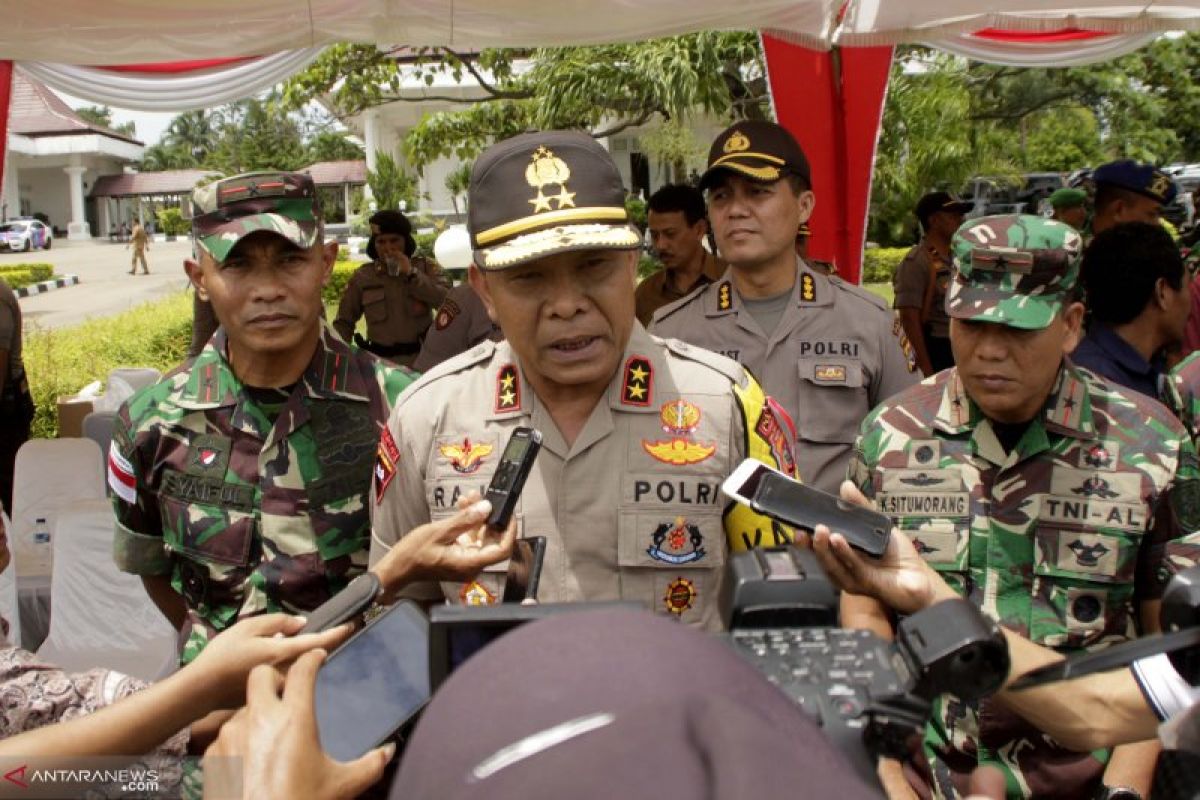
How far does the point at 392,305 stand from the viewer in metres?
6.88

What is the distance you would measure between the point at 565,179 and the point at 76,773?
1182 millimetres

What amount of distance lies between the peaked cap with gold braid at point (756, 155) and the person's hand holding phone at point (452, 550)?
2.08 m

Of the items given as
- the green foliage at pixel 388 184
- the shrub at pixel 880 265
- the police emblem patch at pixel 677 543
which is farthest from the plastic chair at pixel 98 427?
the green foliage at pixel 388 184

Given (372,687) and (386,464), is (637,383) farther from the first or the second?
(372,687)

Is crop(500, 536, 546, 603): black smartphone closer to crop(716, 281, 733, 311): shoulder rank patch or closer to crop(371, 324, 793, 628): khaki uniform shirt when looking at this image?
crop(371, 324, 793, 628): khaki uniform shirt

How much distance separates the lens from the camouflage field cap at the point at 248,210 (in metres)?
2.27

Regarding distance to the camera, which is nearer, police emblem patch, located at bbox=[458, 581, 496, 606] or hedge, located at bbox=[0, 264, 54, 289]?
police emblem patch, located at bbox=[458, 581, 496, 606]

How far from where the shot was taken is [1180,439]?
2014mm

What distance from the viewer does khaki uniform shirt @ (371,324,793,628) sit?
1771 mm

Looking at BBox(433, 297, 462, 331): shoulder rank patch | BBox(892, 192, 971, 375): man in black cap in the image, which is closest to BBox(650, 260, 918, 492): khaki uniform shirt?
BBox(433, 297, 462, 331): shoulder rank patch

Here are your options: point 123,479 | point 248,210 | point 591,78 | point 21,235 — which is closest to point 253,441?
point 123,479

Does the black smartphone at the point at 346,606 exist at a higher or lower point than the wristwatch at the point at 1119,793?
higher

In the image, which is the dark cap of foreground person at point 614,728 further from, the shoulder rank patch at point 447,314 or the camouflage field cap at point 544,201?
the shoulder rank patch at point 447,314

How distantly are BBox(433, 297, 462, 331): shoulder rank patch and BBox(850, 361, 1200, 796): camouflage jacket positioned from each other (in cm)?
324
